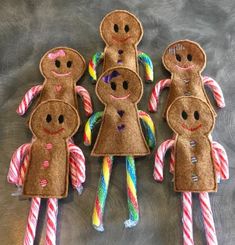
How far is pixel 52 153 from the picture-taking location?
102 centimetres

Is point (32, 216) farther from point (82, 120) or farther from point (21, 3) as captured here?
point (21, 3)

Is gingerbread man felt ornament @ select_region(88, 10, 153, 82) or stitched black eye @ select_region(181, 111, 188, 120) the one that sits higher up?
gingerbread man felt ornament @ select_region(88, 10, 153, 82)

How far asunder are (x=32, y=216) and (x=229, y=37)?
1084 mm

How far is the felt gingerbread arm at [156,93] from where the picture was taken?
118 centimetres

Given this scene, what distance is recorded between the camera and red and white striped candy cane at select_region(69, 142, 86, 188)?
1.02 metres

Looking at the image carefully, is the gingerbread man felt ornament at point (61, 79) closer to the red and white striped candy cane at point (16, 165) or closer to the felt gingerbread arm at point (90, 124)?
the felt gingerbread arm at point (90, 124)

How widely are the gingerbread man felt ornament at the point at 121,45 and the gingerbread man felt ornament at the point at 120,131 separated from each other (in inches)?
5.2

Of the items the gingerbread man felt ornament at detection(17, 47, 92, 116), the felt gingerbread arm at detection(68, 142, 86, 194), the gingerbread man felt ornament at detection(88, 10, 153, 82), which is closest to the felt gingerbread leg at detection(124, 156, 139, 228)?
the felt gingerbread arm at detection(68, 142, 86, 194)

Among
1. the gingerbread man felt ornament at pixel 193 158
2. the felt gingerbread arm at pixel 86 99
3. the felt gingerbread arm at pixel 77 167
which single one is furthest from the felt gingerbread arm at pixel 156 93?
the felt gingerbread arm at pixel 77 167

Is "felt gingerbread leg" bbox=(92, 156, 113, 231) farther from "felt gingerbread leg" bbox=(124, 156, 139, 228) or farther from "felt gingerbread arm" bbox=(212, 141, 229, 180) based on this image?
"felt gingerbread arm" bbox=(212, 141, 229, 180)

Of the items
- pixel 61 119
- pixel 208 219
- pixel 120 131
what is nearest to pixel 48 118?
pixel 61 119

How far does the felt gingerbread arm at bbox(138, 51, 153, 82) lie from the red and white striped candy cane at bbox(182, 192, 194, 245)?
47 cm

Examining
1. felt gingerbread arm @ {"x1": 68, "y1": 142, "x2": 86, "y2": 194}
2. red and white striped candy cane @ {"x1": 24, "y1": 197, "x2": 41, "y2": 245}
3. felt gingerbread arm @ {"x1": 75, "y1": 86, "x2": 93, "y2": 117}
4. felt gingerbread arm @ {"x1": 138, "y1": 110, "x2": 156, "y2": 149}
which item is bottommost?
red and white striped candy cane @ {"x1": 24, "y1": 197, "x2": 41, "y2": 245}

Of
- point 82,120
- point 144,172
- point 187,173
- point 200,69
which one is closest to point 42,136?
point 82,120
